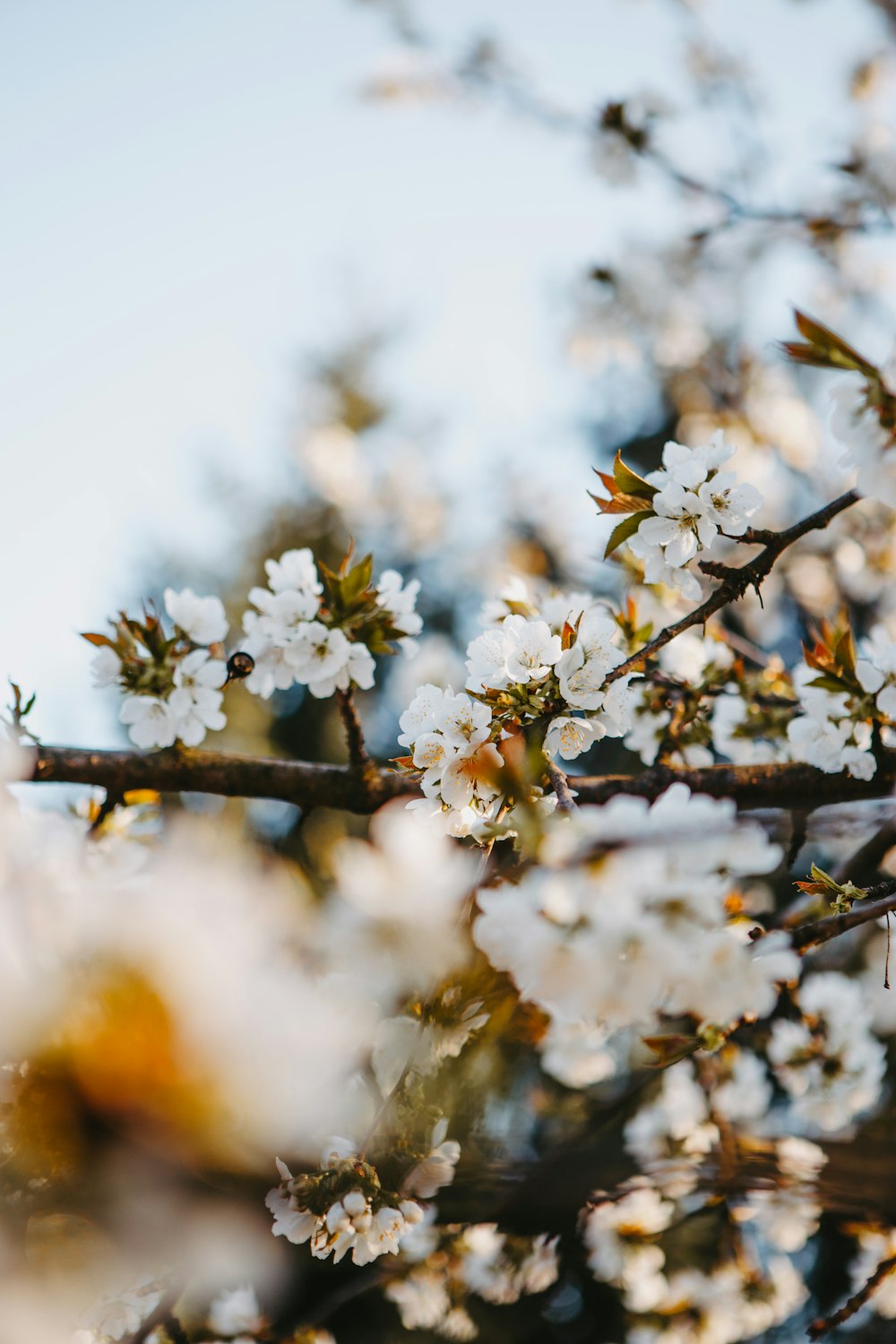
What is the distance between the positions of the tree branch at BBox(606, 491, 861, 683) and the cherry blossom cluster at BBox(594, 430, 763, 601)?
0.13 feet

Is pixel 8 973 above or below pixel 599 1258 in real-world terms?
above

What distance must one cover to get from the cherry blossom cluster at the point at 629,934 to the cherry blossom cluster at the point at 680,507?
47cm

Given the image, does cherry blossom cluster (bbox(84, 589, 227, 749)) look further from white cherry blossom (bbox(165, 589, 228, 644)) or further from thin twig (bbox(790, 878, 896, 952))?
thin twig (bbox(790, 878, 896, 952))

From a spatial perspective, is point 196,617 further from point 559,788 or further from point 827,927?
point 827,927

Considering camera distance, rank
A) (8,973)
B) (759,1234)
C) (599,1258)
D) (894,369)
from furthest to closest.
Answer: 1. (759,1234)
2. (599,1258)
3. (8,973)
4. (894,369)

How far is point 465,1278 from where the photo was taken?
2529 millimetres

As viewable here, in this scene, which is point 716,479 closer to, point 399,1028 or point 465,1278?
point 399,1028

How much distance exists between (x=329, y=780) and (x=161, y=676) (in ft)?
1.13

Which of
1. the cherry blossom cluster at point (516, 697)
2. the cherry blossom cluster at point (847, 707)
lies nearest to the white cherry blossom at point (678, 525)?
the cherry blossom cluster at point (516, 697)

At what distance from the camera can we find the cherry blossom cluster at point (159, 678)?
4.36 ft

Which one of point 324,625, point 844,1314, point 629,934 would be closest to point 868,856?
point 844,1314

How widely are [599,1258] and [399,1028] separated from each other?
1909 millimetres

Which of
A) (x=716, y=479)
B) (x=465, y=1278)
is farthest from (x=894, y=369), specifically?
(x=465, y=1278)

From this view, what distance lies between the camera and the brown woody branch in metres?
1.37
